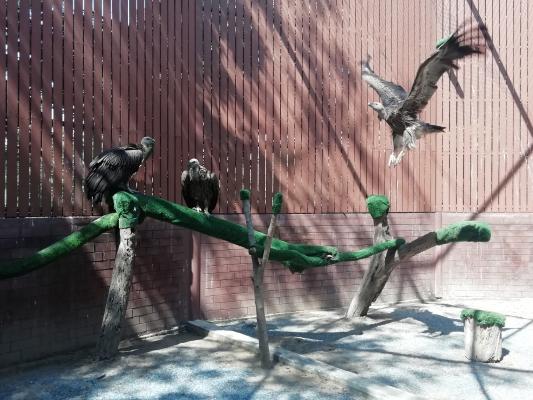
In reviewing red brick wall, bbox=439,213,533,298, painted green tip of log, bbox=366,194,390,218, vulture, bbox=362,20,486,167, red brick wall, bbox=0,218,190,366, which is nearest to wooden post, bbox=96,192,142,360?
red brick wall, bbox=0,218,190,366

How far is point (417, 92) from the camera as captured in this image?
5.46m

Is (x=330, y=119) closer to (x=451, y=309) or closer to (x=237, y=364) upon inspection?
(x=451, y=309)

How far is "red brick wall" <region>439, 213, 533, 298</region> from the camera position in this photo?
837 cm

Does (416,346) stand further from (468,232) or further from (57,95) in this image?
(57,95)

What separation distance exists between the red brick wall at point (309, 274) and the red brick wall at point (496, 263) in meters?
0.41

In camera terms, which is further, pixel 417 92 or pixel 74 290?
pixel 417 92

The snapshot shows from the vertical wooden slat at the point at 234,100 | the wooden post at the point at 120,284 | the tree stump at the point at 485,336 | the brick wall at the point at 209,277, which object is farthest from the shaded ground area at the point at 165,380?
the vertical wooden slat at the point at 234,100

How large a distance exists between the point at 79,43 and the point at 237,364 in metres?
3.57

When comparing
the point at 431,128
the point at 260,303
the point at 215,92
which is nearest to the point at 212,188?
the point at 260,303

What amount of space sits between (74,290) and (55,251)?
1106mm

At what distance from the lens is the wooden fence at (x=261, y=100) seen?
16.8 ft

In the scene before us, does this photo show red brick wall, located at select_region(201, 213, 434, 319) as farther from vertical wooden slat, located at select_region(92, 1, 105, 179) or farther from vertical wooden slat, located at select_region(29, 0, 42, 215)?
vertical wooden slat, located at select_region(29, 0, 42, 215)

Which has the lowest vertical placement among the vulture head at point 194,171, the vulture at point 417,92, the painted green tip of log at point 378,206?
the painted green tip of log at point 378,206

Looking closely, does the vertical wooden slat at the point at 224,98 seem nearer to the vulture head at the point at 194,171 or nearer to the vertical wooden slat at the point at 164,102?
the vertical wooden slat at the point at 164,102
